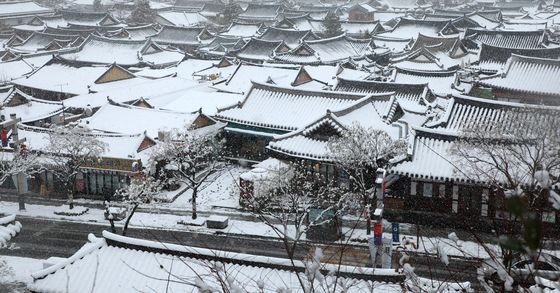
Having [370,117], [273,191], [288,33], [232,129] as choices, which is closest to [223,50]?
[288,33]

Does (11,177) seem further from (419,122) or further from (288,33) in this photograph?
(288,33)

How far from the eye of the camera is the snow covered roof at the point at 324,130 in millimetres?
32822

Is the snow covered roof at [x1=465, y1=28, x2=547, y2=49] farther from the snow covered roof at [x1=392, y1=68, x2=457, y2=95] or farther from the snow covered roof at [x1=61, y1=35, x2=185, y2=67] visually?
the snow covered roof at [x1=61, y1=35, x2=185, y2=67]

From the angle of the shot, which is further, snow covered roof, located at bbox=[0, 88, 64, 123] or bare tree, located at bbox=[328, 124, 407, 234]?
snow covered roof, located at bbox=[0, 88, 64, 123]

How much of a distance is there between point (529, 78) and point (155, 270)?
35.3 m

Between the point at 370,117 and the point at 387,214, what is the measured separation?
786 cm

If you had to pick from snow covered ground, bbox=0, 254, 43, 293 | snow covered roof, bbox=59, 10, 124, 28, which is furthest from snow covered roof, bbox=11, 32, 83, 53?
snow covered ground, bbox=0, 254, 43, 293

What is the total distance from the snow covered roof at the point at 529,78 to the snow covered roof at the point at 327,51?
2358 cm

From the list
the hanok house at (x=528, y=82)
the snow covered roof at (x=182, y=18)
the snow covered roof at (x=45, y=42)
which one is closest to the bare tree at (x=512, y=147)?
the hanok house at (x=528, y=82)

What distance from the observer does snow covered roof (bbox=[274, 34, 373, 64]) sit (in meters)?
65.6

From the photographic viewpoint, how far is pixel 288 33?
77.5 meters

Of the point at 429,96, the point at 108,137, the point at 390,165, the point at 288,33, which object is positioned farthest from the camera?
the point at 288,33

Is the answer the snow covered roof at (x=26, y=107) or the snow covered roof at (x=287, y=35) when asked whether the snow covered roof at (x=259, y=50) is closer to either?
the snow covered roof at (x=287, y=35)

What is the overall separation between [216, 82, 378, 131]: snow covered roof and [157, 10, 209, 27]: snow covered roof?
A: 6720 cm
